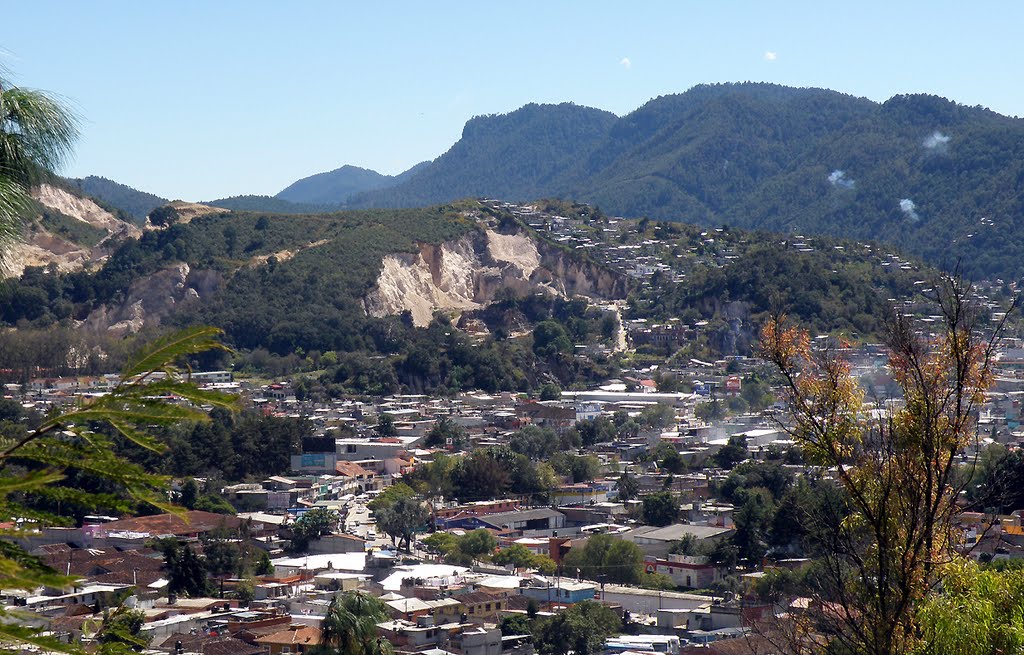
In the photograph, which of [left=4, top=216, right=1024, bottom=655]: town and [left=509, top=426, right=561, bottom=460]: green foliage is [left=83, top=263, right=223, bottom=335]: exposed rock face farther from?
[left=509, top=426, right=561, bottom=460]: green foliage

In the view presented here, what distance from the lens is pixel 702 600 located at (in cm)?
2508

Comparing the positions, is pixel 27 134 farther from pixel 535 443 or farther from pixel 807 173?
pixel 807 173

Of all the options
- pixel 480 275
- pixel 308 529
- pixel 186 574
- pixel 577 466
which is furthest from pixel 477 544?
pixel 480 275

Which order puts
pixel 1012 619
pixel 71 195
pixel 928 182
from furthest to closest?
pixel 928 182
pixel 71 195
pixel 1012 619

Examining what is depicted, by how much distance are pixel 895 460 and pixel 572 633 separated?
593 inches

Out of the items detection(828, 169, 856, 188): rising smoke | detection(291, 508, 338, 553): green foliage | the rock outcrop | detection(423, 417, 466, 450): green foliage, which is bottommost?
detection(291, 508, 338, 553): green foliage

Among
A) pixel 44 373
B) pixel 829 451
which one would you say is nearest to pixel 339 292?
pixel 44 373

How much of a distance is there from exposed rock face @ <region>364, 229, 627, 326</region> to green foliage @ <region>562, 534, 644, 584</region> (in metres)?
39.8

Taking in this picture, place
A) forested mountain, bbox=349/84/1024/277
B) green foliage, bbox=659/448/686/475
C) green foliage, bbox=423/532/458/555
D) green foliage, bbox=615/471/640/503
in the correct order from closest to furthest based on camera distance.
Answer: green foliage, bbox=423/532/458/555
green foliage, bbox=615/471/640/503
green foliage, bbox=659/448/686/475
forested mountain, bbox=349/84/1024/277

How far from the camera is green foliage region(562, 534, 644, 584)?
27347mm

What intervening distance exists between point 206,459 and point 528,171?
522 ft

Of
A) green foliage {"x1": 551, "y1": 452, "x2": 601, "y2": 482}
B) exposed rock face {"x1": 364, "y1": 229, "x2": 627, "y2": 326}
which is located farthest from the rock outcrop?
green foliage {"x1": 551, "y1": 452, "x2": 601, "y2": 482}

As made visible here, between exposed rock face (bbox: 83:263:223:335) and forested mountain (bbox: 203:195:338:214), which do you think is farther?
forested mountain (bbox: 203:195:338:214)

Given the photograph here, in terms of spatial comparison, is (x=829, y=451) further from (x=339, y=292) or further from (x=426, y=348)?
(x=339, y=292)
